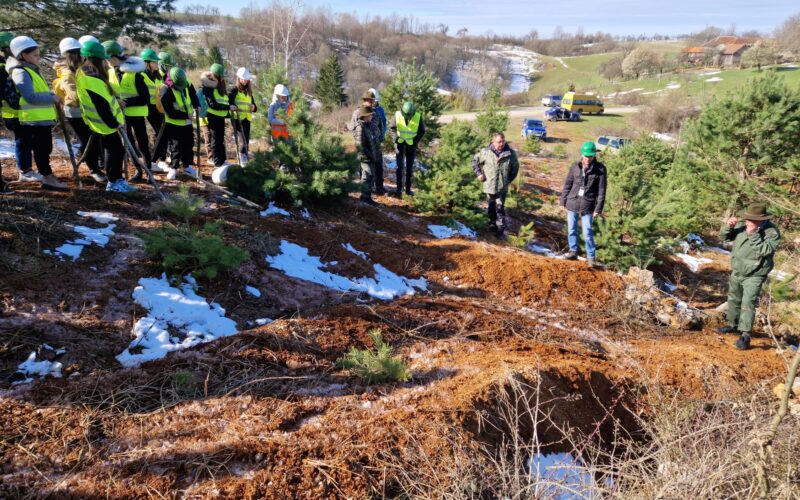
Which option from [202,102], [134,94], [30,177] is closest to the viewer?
[30,177]

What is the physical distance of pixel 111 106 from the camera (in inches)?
202

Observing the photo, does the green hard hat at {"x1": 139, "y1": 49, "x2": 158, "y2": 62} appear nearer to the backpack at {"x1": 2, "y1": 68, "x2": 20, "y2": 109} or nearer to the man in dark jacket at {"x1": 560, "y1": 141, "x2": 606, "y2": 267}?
the backpack at {"x1": 2, "y1": 68, "x2": 20, "y2": 109}

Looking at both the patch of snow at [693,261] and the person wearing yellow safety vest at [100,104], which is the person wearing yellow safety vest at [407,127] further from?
the patch of snow at [693,261]

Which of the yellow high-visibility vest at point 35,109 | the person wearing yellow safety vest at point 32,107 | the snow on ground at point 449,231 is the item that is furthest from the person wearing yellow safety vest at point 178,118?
the snow on ground at point 449,231

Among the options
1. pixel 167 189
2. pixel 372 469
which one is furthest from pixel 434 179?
pixel 372 469

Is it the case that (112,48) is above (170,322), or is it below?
above

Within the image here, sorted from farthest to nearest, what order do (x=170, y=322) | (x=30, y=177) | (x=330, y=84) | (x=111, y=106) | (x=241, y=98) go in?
(x=330, y=84), (x=241, y=98), (x=30, y=177), (x=111, y=106), (x=170, y=322)

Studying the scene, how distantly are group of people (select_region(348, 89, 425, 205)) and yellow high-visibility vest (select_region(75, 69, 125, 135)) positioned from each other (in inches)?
144

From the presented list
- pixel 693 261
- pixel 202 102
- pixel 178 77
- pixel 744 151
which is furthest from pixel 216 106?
pixel 744 151

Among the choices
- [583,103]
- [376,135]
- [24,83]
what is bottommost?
[376,135]

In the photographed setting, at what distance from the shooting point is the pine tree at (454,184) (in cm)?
835

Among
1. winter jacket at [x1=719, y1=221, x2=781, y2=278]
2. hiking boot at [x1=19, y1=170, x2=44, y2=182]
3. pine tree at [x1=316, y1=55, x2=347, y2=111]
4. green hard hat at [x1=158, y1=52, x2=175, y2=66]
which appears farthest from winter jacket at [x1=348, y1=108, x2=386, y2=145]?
pine tree at [x1=316, y1=55, x2=347, y2=111]

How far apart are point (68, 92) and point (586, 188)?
22.8 feet

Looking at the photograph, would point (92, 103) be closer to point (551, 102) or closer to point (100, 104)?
point (100, 104)
